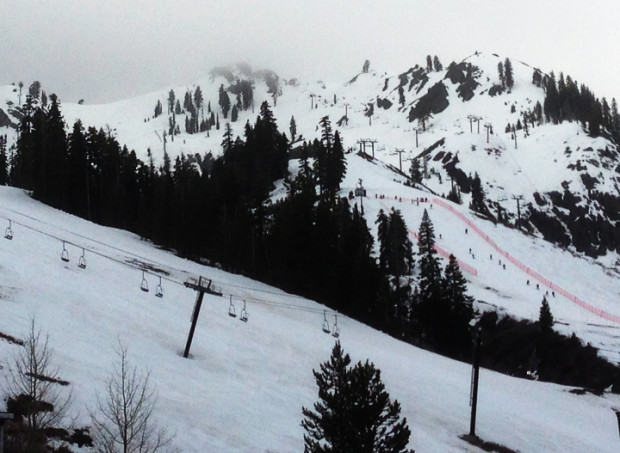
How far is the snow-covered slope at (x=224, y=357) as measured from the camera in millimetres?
26453

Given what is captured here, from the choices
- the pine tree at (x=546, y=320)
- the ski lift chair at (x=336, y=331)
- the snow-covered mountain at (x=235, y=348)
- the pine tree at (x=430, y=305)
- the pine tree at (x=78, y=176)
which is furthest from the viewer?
the pine tree at (x=78, y=176)

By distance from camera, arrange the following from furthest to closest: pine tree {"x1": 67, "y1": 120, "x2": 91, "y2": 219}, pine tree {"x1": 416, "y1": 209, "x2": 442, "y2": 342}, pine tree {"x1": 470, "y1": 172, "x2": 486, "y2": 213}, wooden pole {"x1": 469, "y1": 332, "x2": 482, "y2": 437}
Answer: pine tree {"x1": 470, "y1": 172, "x2": 486, "y2": 213} → pine tree {"x1": 67, "y1": 120, "x2": 91, "y2": 219} → pine tree {"x1": 416, "y1": 209, "x2": 442, "y2": 342} → wooden pole {"x1": 469, "y1": 332, "x2": 482, "y2": 437}

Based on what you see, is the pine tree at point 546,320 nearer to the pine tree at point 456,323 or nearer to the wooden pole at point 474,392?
the pine tree at point 456,323

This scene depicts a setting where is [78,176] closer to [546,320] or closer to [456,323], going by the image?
[456,323]

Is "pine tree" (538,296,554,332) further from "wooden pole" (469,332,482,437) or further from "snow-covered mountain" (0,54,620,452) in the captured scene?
"wooden pole" (469,332,482,437)

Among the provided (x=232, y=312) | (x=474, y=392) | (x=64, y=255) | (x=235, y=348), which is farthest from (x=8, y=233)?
(x=474, y=392)

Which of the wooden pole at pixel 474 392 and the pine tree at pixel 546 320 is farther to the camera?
the pine tree at pixel 546 320

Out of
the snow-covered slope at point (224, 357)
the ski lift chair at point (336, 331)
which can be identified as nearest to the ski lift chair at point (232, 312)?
the snow-covered slope at point (224, 357)

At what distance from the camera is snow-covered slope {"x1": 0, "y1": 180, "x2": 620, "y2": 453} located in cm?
2645

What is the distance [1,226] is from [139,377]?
31899 millimetres

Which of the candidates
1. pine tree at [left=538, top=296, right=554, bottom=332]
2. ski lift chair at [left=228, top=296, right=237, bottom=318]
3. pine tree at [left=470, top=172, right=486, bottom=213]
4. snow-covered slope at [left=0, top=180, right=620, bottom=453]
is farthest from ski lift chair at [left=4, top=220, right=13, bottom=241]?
pine tree at [left=470, top=172, right=486, bottom=213]

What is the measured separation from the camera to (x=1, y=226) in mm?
52094

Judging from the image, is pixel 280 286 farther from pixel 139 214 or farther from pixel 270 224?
pixel 139 214

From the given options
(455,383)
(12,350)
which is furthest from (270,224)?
(12,350)
